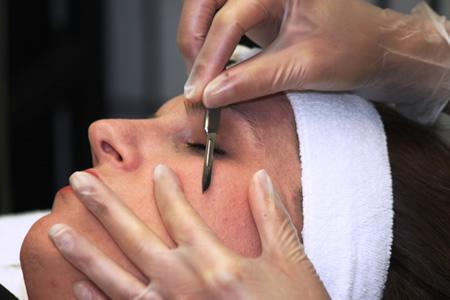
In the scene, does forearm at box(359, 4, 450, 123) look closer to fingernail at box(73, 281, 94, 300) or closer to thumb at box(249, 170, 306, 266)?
thumb at box(249, 170, 306, 266)

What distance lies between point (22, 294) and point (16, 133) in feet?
5.06

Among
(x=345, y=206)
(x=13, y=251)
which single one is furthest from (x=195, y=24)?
(x=13, y=251)

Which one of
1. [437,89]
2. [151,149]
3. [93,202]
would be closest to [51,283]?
[93,202]

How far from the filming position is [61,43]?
3.11 metres

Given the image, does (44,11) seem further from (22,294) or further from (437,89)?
(437,89)

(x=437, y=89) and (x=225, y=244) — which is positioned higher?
(x=437, y=89)

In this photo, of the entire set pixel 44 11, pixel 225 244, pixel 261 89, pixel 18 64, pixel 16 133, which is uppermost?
pixel 261 89

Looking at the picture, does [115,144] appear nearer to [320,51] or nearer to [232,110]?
[232,110]

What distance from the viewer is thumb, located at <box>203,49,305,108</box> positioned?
52.7 inches

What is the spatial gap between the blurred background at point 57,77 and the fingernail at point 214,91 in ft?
6.25

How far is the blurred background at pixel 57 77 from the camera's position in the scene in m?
3.09

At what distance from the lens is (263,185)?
127 centimetres

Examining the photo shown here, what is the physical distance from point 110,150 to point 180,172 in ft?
0.46

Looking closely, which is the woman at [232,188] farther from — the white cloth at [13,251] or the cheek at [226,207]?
the white cloth at [13,251]
